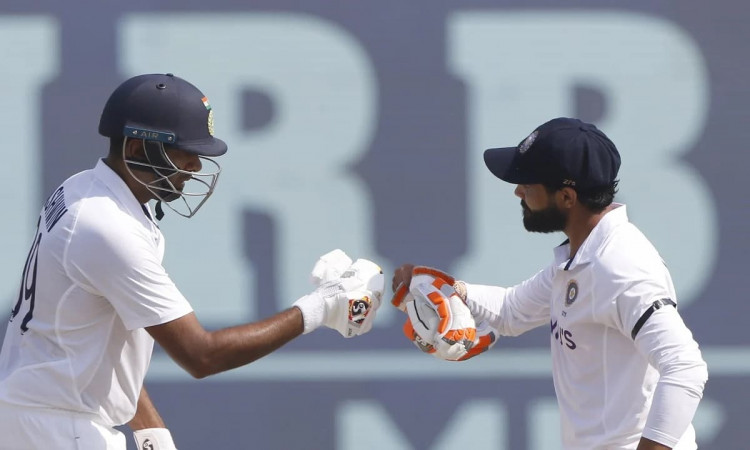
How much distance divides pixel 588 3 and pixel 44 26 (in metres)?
2.26

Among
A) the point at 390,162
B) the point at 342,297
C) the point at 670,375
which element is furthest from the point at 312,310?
the point at 390,162

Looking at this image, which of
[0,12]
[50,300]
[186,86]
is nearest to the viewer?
[50,300]

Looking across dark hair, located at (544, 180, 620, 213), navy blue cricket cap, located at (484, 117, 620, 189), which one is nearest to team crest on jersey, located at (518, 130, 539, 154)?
navy blue cricket cap, located at (484, 117, 620, 189)

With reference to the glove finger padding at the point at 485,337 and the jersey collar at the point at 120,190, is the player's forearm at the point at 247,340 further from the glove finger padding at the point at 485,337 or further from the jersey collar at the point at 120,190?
the glove finger padding at the point at 485,337

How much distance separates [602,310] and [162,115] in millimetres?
1251

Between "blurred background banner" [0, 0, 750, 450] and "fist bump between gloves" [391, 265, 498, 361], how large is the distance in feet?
3.90

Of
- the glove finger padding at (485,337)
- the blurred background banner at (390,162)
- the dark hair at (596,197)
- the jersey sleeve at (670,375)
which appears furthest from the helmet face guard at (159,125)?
the blurred background banner at (390,162)

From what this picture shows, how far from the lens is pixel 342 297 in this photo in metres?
3.25

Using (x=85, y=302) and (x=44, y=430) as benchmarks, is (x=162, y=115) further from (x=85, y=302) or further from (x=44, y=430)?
(x=44, y=430)

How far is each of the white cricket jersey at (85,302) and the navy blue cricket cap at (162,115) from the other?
0.51ft

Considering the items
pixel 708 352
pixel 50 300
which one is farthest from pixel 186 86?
pixel 708 352

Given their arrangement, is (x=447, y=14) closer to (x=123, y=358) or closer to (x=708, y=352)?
(x=708, y=352)

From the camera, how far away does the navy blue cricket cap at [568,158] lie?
10.2 feet

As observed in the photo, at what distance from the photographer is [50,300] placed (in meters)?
2.95
